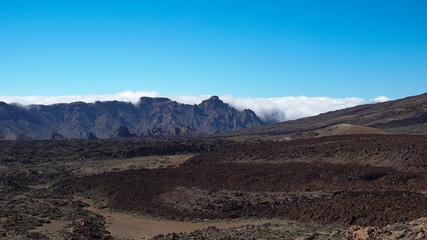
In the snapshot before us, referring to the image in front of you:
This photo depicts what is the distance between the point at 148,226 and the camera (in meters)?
26.3

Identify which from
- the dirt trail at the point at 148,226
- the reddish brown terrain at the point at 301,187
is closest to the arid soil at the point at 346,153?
the reddish brown terrain at the point at 301,187

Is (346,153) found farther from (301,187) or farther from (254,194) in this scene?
(254,194)

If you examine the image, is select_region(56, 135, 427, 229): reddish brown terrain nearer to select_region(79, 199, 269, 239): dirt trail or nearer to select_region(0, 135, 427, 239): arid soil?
select_region(0, 135, 427, 239): arid soil

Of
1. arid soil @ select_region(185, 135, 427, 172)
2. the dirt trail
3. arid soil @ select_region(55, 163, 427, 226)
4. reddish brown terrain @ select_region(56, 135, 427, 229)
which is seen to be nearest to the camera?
arid soil @ select_region(55, 163, 427, 226)

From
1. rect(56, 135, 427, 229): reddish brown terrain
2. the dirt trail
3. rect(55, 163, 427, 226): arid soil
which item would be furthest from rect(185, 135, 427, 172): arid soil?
the dirt trail

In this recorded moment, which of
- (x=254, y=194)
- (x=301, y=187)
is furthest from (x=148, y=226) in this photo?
(x=301, y=187)

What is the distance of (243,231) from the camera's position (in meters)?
21.0

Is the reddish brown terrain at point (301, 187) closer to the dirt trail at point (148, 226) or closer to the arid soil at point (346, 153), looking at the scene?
the arid soil at point (346, 153)

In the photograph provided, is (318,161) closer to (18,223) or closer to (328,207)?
(328,207)

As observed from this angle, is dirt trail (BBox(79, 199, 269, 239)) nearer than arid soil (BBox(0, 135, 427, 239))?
No

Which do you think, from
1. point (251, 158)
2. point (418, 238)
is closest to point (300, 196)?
point (418, 238)

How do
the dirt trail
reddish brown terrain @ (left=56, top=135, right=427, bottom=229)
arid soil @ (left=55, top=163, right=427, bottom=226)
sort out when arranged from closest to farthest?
arid soil @ (left=55, top=163, right=427, bottom=226) → reddish brown terrain @ (left=56, top=135, right=427, bottom=229) → the dirt trail

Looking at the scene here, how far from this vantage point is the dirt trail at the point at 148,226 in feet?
78.8

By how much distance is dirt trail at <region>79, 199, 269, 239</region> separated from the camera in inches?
946
